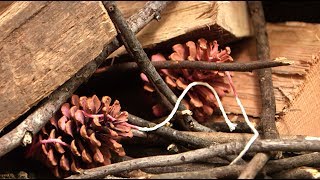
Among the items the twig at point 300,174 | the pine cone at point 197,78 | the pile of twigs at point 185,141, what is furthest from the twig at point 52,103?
the twig at point 300,174

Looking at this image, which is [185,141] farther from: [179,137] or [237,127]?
[237,127]

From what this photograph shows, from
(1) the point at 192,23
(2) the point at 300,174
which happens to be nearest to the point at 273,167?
(2) the point at 300,174

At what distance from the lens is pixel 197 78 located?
1040 mm

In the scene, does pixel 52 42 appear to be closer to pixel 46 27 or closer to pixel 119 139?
pixel 46 27

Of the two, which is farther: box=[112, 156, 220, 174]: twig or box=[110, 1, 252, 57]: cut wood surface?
box=[110, 1, 252, 57]: cut wood surface

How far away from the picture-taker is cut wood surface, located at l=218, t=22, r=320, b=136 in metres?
1.02

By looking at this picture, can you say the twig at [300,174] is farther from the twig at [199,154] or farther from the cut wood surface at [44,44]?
the cut wood surface at [44,44]

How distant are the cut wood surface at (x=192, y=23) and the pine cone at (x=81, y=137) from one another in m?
0.21

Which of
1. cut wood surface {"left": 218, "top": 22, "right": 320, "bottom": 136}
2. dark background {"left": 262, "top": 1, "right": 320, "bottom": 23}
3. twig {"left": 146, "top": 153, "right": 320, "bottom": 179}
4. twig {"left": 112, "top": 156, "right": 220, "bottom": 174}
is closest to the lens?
twig {"left": 146, "top": 153, "right": 320, "bottom": 179}

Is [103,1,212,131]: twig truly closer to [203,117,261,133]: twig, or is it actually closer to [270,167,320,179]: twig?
[203,117,261,133]: twig

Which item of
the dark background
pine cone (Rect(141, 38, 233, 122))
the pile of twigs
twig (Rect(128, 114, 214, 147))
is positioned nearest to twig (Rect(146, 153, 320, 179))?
the pile of twigs

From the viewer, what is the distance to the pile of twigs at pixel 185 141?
2.72 feet

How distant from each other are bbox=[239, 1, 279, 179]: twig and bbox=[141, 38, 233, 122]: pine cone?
0.29 ft

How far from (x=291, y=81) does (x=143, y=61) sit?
0.35m
